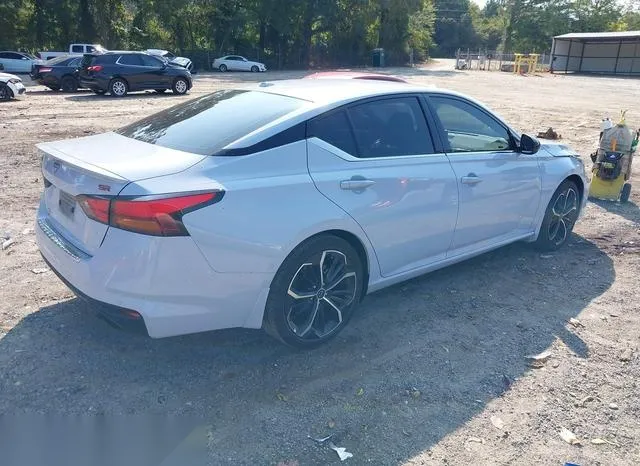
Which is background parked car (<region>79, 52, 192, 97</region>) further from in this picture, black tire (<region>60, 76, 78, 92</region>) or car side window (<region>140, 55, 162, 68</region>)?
black tire (<region>60, 76, 78, 92</region>)

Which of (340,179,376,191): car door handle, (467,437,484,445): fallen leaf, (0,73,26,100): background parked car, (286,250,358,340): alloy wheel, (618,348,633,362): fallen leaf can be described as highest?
(340,179,376,191): car door handle

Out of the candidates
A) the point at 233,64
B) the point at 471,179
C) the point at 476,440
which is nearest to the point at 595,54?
the point at 233,64

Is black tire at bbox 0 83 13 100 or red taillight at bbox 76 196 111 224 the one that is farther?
black tire at bbox 0 83 13 100

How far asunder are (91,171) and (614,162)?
22.3 feet

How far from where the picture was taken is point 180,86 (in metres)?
20.9

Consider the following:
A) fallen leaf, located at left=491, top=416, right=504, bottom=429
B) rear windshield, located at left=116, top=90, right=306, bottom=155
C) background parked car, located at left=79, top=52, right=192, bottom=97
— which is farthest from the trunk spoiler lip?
background parked car, located at left=79, top=52, right=192, bottom=97

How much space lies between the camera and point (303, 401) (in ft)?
10.3

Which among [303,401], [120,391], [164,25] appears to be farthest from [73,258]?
[164,25]

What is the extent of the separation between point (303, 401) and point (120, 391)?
1.05 metres

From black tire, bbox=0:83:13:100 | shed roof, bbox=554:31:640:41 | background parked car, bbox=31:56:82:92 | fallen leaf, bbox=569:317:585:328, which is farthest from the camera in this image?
shed roof, bbox=554:31:640:41

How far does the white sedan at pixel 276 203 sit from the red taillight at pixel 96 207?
11 mm

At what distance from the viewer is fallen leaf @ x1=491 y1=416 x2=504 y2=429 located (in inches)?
118

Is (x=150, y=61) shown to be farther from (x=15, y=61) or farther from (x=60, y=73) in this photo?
(x=15, y=61)

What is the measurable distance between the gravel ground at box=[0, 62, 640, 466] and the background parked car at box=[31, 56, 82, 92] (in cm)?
1772
